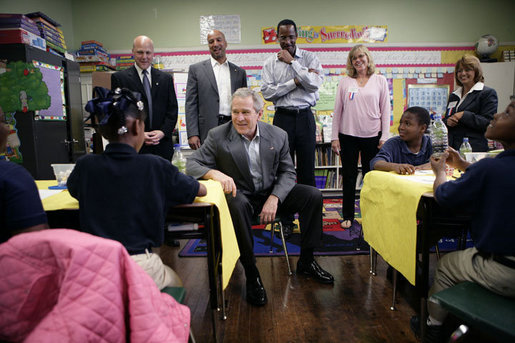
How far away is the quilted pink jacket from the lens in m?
0.60

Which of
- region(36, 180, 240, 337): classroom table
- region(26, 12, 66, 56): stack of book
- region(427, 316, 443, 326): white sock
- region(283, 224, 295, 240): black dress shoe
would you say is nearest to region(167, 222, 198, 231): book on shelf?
region(36, 180, 240, 337): classroom table

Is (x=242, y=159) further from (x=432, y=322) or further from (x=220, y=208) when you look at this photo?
(x=432, y=322)

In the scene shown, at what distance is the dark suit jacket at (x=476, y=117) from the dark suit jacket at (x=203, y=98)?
200 centimetres

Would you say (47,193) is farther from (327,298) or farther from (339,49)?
(339,49)

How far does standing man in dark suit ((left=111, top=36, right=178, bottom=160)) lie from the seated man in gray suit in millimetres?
814

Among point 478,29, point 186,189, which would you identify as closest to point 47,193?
point 186,189

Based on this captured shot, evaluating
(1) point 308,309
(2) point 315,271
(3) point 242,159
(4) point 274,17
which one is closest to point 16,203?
(3) point 242,159

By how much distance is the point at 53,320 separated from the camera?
0.59 m

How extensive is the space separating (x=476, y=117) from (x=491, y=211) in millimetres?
2008

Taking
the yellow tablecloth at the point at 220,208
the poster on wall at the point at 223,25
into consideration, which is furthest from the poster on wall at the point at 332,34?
the yellow tablecloth at the point at 220,208

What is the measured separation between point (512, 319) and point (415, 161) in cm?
133

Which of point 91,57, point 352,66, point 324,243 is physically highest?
point 91,57

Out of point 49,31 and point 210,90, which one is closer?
point 210,90

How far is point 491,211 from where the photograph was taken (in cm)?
111
